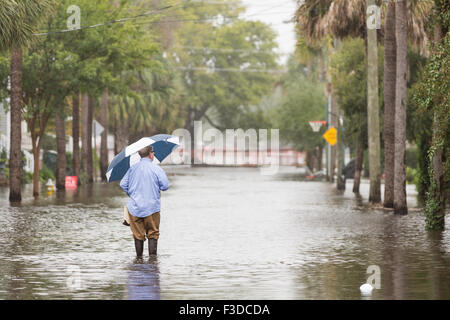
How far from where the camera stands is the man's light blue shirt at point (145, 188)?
49.7 feet

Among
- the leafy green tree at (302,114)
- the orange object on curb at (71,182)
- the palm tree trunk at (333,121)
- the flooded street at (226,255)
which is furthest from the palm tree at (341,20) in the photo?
the leafy green tree at (302,114)

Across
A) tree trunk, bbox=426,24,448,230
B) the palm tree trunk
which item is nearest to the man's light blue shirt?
tree trunk, bbox=426,24,448,230

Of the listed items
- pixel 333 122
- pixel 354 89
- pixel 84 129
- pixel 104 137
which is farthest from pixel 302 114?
pixel 354 89

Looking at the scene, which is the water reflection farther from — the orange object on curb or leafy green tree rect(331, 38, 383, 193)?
the orange object on curb

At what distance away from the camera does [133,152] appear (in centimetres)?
1520

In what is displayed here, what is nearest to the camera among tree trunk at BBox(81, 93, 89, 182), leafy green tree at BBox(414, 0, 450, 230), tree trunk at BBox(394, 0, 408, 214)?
leafy green tree at BBox(414, 0, 450, 230)

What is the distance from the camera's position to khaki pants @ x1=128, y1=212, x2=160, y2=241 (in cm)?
1526

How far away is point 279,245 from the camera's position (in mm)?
17297

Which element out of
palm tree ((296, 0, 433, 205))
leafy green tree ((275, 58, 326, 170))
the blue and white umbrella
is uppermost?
palm tree ((296, 0, 433, 205))

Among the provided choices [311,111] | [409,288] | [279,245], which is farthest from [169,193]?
[311,111]

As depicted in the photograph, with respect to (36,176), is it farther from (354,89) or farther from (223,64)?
(223,64)

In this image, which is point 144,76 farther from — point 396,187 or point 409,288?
point 409,288

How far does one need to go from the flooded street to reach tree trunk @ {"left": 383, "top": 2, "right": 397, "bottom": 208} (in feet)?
3.52

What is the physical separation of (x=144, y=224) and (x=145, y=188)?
0.61 metres
